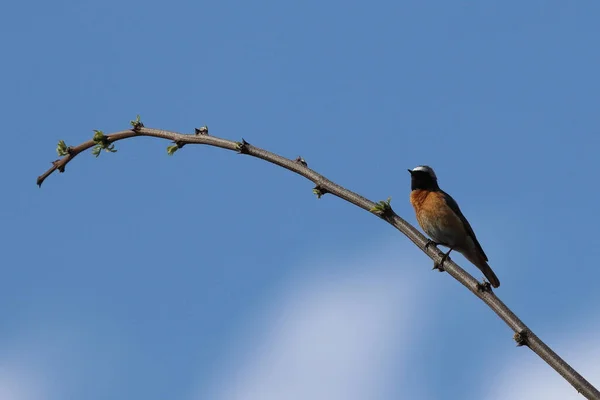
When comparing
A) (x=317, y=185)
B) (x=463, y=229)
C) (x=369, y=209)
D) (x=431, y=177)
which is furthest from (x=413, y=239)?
(x=431, y=177)

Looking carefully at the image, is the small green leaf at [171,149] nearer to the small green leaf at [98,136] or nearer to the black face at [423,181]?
the small green leaf at [98,136]

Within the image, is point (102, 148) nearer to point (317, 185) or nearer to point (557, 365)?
point (317, 185)

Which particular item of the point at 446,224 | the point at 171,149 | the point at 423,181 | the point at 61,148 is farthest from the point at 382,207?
the point at 423,181

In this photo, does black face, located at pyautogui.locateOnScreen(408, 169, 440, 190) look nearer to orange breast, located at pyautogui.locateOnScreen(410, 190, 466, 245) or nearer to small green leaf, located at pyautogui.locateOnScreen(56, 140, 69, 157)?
orange breast, located at pyautogui.locateOnScreen(410, 190, 466, 245)

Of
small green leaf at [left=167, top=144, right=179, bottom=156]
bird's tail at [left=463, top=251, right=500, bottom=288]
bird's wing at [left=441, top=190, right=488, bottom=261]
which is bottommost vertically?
small green leaf at [left=167, top=144, right=179, bottom=156]

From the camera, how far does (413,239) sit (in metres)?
5.01

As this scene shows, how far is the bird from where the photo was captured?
12320 mm

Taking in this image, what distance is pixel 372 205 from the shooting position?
5.09m

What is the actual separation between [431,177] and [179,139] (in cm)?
839

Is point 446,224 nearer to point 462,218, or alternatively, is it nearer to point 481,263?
point 462,218

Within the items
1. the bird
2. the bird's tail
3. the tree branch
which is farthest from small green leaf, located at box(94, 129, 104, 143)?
the bird's tail

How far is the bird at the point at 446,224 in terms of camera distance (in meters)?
12.3

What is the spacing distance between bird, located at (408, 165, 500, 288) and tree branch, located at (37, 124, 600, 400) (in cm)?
693

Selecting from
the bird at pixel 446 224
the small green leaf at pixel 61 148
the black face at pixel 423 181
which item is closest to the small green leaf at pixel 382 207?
the small green leaf at pixel 61 148
